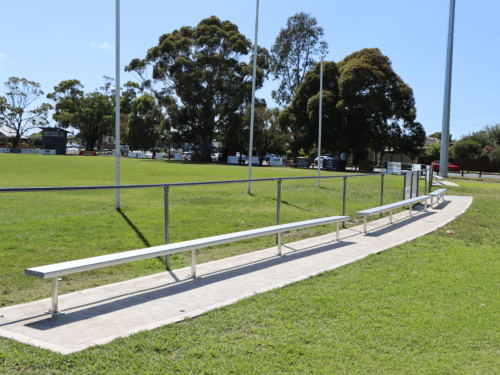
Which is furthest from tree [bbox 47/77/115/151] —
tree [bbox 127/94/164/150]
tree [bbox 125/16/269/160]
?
tree [bbox 125/16/269/160]

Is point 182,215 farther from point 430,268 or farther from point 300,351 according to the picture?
point 300,351

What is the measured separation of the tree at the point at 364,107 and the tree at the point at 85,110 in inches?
2400

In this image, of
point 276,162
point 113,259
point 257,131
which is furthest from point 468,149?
point 113,259

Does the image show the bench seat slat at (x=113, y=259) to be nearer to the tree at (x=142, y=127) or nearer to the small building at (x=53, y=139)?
the tree at (x=142, y=127)

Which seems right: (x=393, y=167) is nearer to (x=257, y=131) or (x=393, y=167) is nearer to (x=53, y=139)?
(x=257, y=131)

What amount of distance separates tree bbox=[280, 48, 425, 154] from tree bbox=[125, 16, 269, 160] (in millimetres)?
13174

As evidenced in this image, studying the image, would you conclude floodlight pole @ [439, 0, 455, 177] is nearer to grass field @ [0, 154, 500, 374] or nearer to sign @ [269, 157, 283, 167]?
sign @ [269, 157, 283, 167]

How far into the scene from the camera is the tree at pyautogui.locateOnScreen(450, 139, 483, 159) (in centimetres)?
5231

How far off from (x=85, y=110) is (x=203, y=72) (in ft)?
156

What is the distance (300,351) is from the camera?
3.73 meters

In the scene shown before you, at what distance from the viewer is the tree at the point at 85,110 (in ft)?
310

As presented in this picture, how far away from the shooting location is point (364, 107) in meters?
42.6

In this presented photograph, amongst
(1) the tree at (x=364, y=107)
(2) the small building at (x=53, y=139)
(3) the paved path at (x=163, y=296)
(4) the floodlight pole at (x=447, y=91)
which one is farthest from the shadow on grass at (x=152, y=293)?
(2) the small building at (x=53, y=139)

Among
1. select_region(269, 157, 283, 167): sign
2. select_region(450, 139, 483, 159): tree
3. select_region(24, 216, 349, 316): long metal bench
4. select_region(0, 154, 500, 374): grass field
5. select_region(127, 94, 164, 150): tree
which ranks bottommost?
select_region(0, 154, 500, 374): grass field
